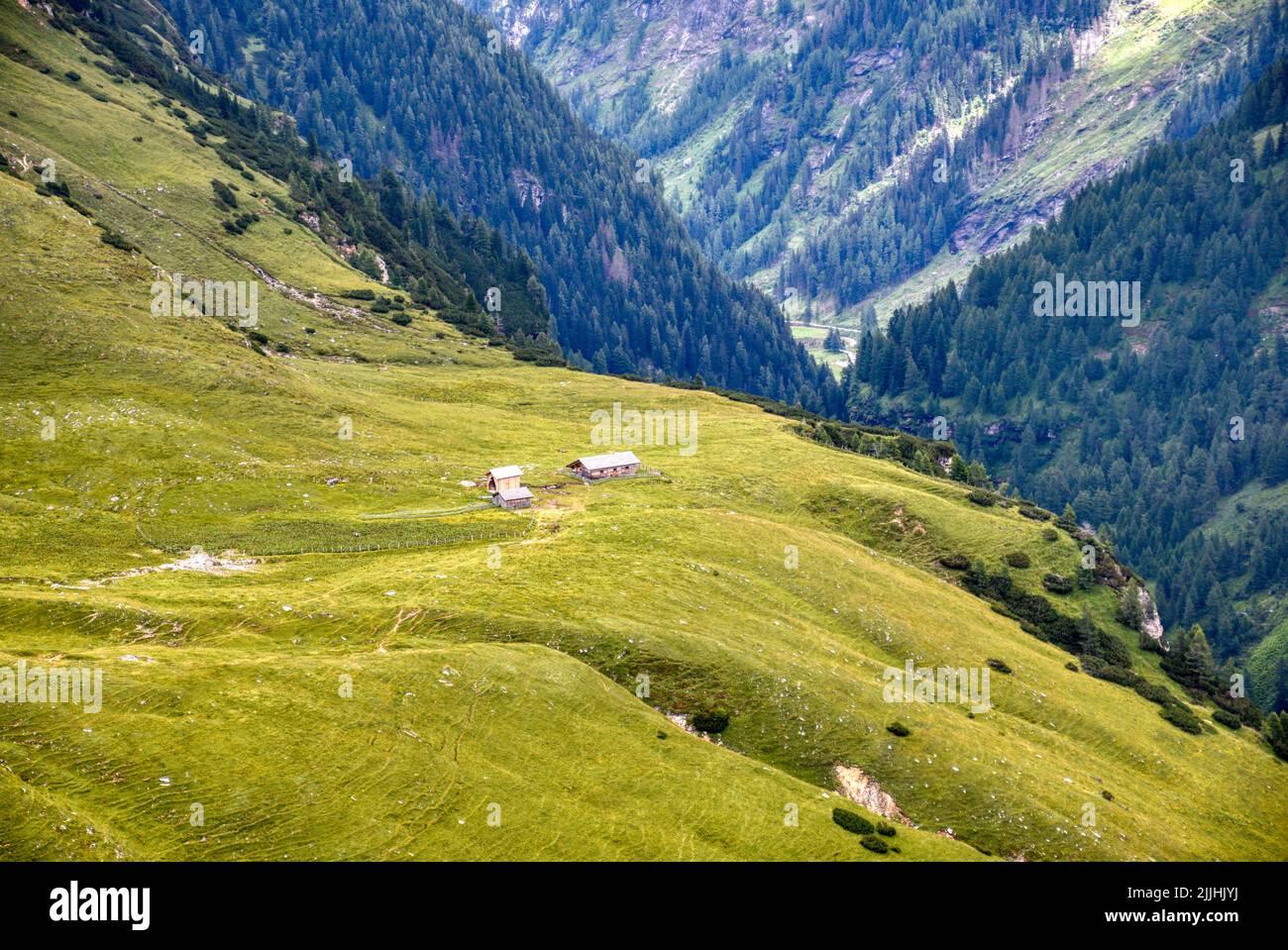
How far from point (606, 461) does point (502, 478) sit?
22.3m

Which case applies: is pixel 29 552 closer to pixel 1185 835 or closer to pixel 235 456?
pixel 235 456

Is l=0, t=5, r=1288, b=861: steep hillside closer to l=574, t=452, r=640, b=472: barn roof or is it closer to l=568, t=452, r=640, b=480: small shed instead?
l=568, t=452, r=640, b=480: small shed

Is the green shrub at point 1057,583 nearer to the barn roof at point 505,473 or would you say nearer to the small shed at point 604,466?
the small shed at point 604,466

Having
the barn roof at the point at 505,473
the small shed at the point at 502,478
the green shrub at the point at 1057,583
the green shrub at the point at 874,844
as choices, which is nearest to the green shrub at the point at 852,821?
the green shrub at the point at 874,844

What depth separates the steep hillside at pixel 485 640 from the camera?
187ft

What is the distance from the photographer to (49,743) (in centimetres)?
5338

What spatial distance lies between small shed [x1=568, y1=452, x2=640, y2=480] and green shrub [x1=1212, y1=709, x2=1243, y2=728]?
77.6 metres

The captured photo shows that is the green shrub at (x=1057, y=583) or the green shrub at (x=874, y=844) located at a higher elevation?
the green shrub at (x=1057, y=583)

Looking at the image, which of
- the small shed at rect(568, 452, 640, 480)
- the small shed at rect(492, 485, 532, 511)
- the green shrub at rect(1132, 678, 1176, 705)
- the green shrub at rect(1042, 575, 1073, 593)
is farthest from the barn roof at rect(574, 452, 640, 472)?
the green shrub at rect(1132, 678, 1176, 705)

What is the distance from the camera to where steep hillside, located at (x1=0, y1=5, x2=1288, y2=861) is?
187 feet

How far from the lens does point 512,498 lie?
118m

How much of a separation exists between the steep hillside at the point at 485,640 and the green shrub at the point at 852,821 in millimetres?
1073

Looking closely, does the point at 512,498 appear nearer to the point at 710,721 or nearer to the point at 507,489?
the point at 507,489

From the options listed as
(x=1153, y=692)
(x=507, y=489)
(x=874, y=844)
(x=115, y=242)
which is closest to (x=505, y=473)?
(x=507, y=489)
